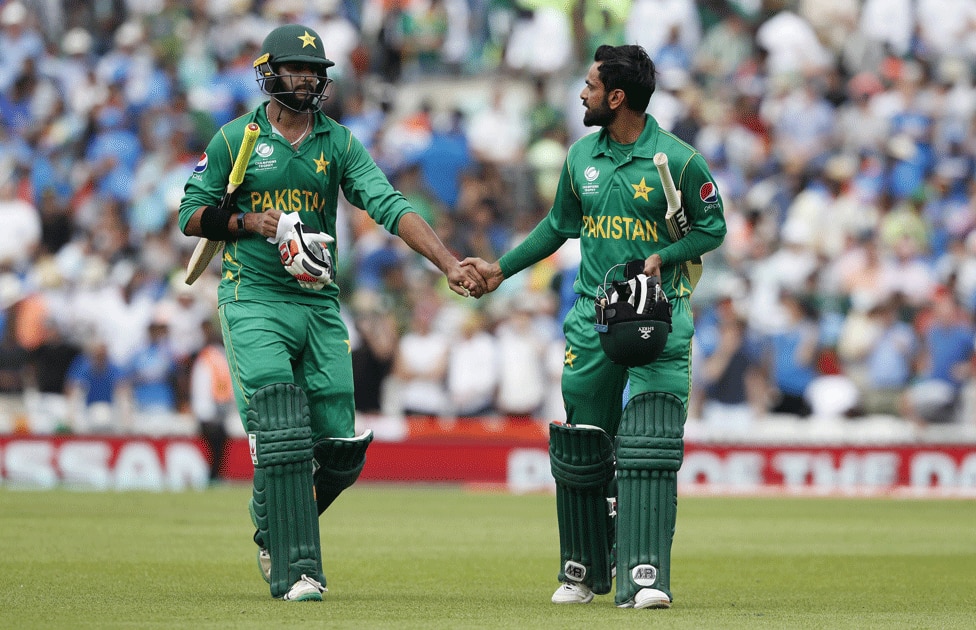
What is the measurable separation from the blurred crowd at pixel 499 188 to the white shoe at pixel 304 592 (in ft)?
27.7

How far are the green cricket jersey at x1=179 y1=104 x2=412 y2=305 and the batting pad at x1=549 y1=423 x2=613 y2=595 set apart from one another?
1204mm

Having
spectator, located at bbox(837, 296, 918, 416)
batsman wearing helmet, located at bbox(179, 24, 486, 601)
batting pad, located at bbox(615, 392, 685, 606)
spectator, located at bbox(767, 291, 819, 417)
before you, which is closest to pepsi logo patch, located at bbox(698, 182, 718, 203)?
batting pad, located at bbox(615, 392, 685, 606)

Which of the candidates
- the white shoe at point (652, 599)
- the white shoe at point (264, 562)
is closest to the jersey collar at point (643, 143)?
the white shoe at point (652, 599)

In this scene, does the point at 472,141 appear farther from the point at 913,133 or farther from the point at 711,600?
the point at 711,600

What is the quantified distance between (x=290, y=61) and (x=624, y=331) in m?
1.85

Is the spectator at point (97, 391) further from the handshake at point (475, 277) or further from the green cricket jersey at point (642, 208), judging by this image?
the green cricket jersey at point (642, 208)

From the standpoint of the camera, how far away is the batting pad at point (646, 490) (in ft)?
22.2

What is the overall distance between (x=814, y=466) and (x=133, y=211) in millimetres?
8087

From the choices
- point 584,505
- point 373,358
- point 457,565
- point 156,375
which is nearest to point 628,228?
point 584,505

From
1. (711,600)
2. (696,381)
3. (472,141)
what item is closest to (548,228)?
(711,600)

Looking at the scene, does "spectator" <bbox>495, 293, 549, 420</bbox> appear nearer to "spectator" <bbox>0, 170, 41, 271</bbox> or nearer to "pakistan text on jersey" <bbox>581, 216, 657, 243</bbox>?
"spectator" <bbox>0, 170, 41, 271</bbox>

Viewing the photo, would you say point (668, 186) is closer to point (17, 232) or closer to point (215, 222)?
point (215, 222)

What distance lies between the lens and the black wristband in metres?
7.07

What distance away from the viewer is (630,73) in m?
6.99
